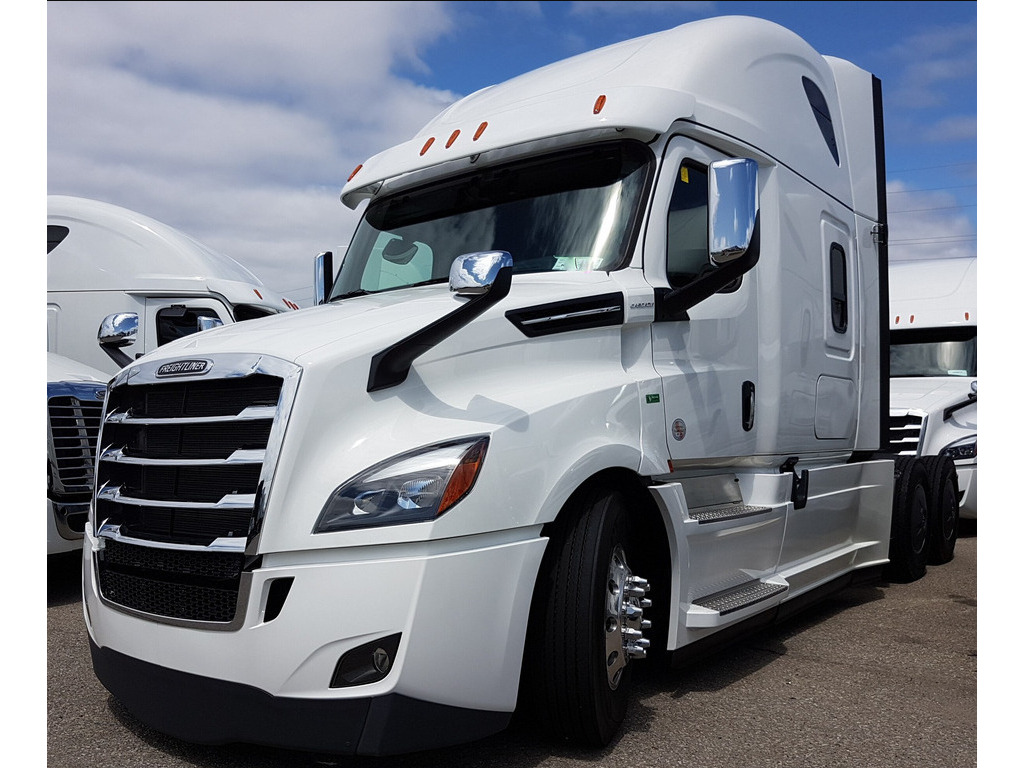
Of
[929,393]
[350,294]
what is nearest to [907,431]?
[929,393]

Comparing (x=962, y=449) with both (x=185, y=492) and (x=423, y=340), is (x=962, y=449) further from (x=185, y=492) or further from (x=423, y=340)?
(x=185, y=492)

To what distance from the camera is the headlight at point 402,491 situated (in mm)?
3066

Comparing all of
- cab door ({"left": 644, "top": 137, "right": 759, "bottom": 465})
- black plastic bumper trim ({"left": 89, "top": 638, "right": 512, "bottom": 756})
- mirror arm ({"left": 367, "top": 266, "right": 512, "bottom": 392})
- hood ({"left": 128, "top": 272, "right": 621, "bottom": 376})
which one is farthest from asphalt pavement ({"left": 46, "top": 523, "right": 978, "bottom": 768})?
hood ({"left": 128, "top": 272, "right": 621, "bottom": 376})

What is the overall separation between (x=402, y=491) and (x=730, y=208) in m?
2.00

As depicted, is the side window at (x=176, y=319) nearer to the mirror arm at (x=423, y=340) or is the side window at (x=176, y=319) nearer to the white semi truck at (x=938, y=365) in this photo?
the mirror arm at (x=423, y=340)

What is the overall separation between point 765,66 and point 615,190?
171 centimetres

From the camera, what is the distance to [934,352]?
1098 cm

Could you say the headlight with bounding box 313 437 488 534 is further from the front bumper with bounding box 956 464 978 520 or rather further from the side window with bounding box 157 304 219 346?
the front bumper with bounding box 956 464 978 520

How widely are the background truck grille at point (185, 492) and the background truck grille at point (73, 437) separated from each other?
2.91m

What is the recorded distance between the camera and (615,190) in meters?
4.29

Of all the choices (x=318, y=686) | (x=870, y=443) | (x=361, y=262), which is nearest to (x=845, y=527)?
(x=870, y=443)

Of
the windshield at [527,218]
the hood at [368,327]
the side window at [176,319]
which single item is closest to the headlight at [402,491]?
the hood at [368,327]

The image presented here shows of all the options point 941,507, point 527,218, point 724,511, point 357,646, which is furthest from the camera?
point 941,507

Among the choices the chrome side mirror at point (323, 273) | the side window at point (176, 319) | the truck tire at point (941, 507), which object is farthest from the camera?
the side window at point (176, 319)
